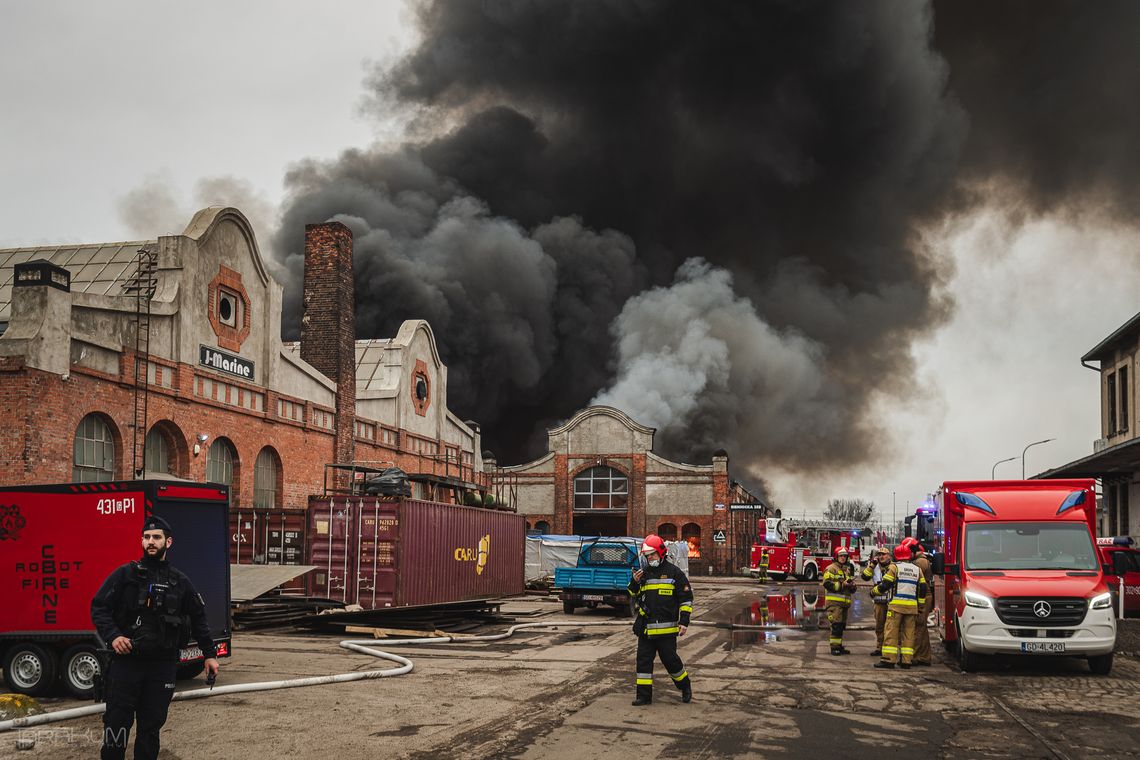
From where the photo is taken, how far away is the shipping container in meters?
21.4

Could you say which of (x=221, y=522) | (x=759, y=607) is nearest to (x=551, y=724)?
(x=221, y=522)

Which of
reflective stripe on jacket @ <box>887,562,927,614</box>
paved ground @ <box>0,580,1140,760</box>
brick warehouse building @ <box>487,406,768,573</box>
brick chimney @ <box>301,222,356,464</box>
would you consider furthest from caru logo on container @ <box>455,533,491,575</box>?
brick warehouse building @ <box>487,406,768,573</box>

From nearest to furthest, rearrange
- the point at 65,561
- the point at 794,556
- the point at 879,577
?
the point at 65,561 → the point at 879,577 → the point at 794,556

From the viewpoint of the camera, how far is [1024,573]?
13.8 m

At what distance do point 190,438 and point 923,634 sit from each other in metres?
17.0

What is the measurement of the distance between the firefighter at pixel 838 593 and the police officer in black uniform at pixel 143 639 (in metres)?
10.8

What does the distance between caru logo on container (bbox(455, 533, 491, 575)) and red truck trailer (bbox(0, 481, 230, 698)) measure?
11.6m

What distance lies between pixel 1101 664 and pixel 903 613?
2.43 meters

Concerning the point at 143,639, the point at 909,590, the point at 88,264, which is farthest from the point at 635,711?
the point at 88,264

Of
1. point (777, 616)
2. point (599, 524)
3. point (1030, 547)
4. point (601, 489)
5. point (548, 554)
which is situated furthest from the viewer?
point (599, 524)

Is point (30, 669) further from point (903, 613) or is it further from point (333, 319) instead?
point (333, 319)

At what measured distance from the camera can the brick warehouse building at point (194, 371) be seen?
19328 mm

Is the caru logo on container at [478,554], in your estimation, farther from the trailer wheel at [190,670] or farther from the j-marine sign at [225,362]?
the trailer wheel at [190,670]

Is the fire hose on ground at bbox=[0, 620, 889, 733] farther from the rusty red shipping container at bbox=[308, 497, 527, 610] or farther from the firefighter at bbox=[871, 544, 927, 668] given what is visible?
the firefighter at bbox=[871, 544, 927, 668]
